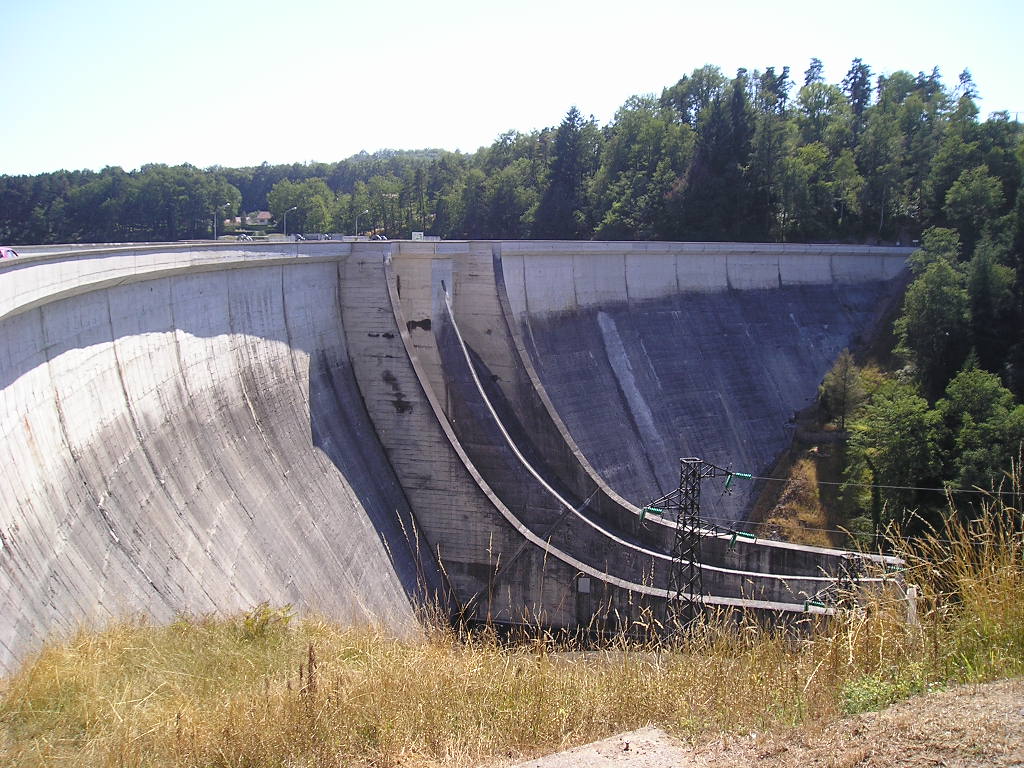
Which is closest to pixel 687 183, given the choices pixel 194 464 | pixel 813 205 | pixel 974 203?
pixel 813 205

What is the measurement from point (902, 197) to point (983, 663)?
4316 centimetres

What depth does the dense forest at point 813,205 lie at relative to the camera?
22.0 metres

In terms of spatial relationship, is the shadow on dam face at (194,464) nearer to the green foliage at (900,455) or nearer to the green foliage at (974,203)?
the green foliage at (900,455)

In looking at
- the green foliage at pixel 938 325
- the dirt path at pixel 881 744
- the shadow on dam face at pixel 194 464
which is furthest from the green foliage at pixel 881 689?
the green foliage at pixel 938 325

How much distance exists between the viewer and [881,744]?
390 centimetres

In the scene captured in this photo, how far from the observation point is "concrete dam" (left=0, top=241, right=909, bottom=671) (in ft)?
31.1

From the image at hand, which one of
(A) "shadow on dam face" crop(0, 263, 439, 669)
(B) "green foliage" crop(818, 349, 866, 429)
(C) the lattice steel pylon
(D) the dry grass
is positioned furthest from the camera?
(B) "green foliage" crop(818, 349, 866, 429)

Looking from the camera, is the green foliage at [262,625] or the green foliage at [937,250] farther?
the green foliage at [937,250]

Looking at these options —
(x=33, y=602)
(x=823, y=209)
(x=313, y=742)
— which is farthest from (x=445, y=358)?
(x=823, y=209)

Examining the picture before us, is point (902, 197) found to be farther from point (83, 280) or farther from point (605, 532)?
point (83, 280)

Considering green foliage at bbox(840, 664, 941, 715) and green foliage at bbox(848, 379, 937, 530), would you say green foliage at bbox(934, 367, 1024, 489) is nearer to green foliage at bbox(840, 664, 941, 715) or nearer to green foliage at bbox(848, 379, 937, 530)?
green foliage at bbox(848, 379, 937, 530)

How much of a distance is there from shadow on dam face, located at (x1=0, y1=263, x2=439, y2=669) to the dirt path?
504 cm

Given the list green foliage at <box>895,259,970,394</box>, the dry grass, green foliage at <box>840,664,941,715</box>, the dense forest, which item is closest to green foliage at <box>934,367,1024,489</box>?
the dense forest

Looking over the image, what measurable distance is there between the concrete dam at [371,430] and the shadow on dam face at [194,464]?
4 centimetres
